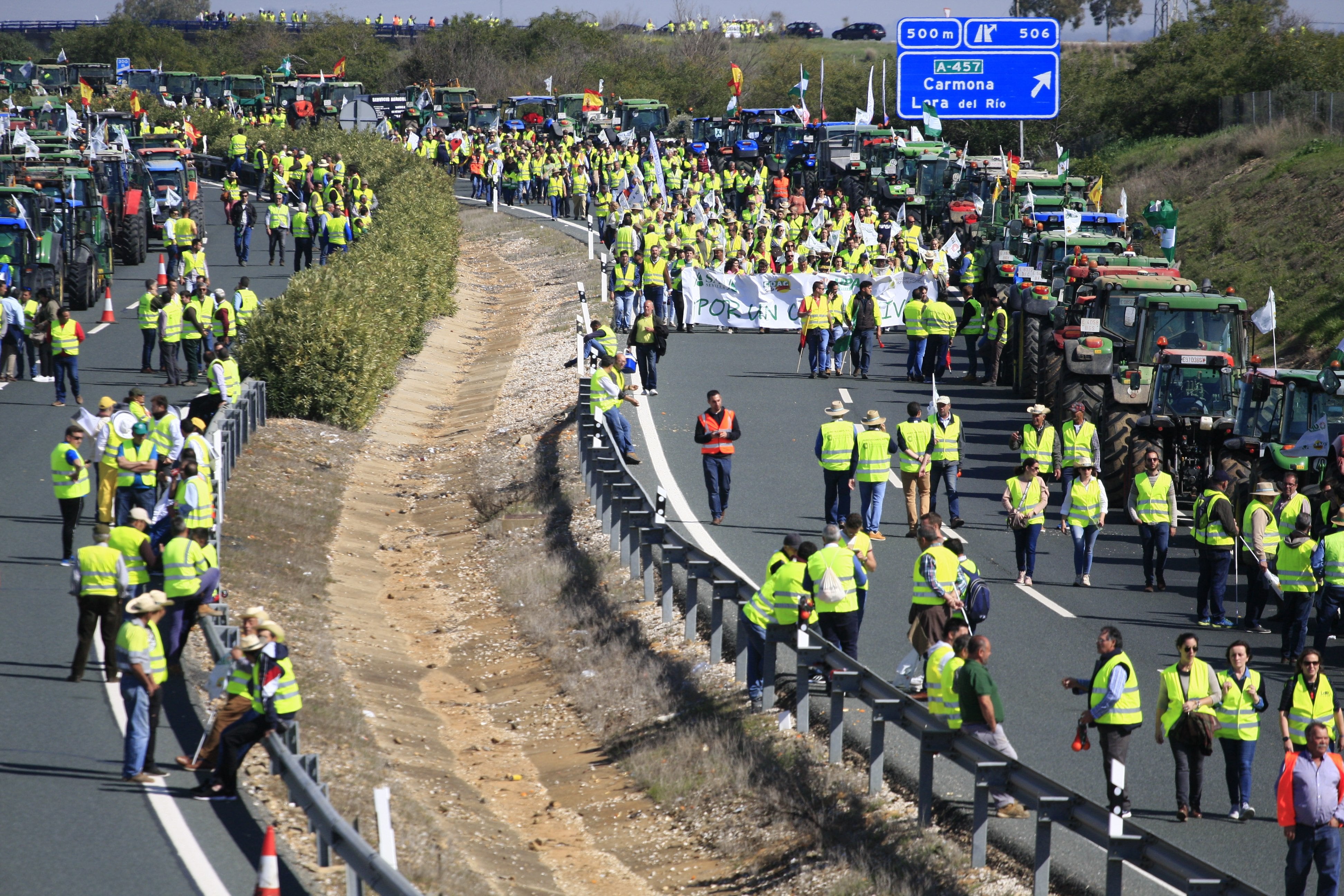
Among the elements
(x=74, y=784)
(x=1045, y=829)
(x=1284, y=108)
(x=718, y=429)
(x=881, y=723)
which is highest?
(x=1284, y=108)

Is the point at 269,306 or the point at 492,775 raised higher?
the point at 269,306

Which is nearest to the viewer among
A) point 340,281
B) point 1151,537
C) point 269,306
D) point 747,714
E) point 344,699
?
point 747,714

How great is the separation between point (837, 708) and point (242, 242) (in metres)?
30.7

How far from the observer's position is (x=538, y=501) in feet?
72.7

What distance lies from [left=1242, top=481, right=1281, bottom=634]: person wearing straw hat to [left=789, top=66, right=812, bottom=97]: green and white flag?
121 ft

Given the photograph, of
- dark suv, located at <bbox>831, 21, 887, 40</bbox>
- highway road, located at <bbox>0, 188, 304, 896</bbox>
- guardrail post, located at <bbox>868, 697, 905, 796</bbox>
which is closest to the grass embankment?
guardrail post, located at <bbox>868, 697, 905, 796</bbox>

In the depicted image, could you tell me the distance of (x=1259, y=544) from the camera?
15.7 metres

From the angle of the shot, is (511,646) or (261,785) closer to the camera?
(261,785)

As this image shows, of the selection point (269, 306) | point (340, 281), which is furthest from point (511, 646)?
point (340, 281)

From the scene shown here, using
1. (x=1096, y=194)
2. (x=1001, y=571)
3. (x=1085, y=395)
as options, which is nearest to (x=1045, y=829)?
(x=1001, y=571)

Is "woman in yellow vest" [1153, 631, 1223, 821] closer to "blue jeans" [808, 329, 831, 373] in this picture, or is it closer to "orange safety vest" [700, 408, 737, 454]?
"orange safety vest" [700, 408, 737, 454]

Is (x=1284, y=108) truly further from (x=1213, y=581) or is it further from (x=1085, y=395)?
(x=1213, y=581)

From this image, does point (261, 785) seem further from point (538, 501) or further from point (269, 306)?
point (269, 306)

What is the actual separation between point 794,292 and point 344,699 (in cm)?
1988
